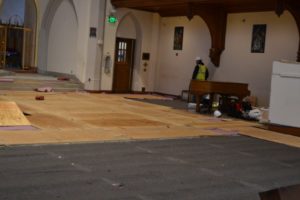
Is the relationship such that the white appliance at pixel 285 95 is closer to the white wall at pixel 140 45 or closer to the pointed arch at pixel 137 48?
the white wall at pixel 140 45

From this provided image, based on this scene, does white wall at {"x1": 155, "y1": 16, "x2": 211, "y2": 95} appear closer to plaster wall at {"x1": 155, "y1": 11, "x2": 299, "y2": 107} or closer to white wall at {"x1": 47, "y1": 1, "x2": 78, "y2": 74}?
plaster wall at {"x1": 155, "y1": 11, "x2": 299, "y2": 107}

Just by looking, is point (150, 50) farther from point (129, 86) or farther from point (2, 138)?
point (2, 138)

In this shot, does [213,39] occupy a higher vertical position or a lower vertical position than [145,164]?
higher

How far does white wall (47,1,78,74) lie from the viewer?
15660 mm

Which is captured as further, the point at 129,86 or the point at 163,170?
the point at 129,86

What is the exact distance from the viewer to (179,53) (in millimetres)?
15891

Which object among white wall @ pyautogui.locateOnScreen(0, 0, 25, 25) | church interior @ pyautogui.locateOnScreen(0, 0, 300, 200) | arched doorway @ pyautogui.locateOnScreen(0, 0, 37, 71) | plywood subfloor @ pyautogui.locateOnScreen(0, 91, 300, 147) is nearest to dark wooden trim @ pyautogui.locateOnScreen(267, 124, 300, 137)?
church interior @ pyautogui.locateOnScreen(0, 0, 300, 200)

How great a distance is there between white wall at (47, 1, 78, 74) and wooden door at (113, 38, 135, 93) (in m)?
1.54

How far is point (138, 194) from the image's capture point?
404 cm

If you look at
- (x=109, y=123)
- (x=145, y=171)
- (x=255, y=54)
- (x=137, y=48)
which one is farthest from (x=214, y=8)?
(x=145, y=171)

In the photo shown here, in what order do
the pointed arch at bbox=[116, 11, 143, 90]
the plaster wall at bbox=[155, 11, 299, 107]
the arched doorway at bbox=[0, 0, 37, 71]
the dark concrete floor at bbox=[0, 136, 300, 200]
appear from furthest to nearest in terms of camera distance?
the arched doorway at bbox=[0, 0, 37, 71], the pointed arch at bbox=[116, 11, 143, 90], the plaster wall at bbox=[155, 11, 299, 107], the dark concrete floor at bbox=[0, 136, 300, 200]

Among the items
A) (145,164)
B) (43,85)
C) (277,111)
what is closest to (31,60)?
(43,85)

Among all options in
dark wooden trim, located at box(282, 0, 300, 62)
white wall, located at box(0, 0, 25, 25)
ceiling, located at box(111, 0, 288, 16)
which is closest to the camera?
dark wooden trim, located at box(282, 0, 300, 62)

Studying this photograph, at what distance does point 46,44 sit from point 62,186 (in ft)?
45.3
